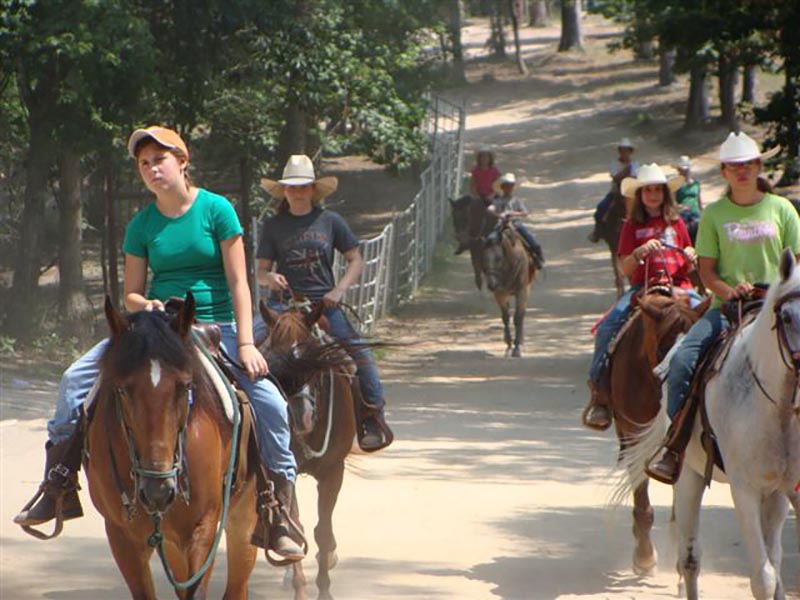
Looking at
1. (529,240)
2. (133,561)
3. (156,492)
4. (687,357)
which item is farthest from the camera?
(529,240)

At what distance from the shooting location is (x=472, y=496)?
11750 millimetres

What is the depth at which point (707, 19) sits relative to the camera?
1947 cm

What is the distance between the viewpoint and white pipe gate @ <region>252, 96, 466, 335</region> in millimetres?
22734

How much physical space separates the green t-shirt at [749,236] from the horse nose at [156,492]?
145 inches

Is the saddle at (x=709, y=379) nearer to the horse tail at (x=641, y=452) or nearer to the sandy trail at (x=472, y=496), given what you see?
the horse tail at (x=641, y=452)

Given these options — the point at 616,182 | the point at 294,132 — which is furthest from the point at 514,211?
the point at 294,132

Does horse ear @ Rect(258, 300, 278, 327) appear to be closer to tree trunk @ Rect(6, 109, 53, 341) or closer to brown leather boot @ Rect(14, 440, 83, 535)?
brown leather boot @ Rect(14, 440, 83, 535)

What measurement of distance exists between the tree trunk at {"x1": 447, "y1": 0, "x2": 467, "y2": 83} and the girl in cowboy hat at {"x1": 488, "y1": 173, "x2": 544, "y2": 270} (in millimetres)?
11993

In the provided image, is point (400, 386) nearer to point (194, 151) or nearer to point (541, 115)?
point (194, 151)

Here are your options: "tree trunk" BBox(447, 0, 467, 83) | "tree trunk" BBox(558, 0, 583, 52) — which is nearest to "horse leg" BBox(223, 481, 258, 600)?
"tree trunk" BBox(447, 0, 467, 83)

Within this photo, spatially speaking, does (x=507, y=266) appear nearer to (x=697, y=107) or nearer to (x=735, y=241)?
(x=735, y=241)

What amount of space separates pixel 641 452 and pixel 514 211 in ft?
46.6

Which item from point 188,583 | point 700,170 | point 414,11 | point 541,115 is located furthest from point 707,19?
point 541,115

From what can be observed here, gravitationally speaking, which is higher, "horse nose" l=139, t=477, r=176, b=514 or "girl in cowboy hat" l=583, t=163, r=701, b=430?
"horse nose" l=139, t=477, r=176, b=514
